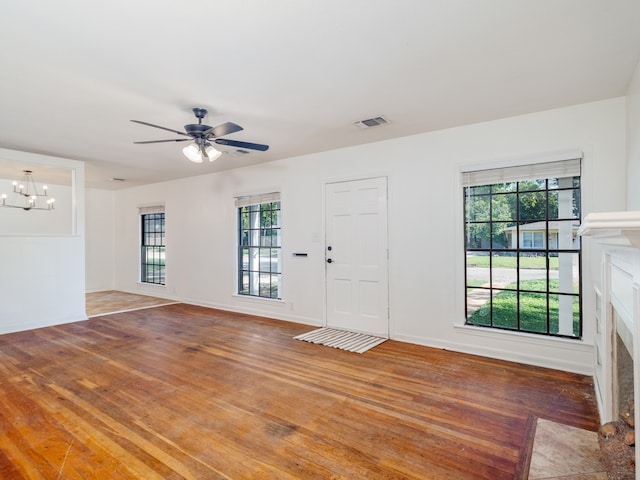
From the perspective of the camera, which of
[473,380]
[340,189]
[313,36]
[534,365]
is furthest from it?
[340,189]

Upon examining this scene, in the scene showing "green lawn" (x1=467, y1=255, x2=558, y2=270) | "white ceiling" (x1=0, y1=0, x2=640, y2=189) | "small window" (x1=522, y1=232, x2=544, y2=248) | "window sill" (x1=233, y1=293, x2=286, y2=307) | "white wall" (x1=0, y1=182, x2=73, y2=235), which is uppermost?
"white ceiling" (x1=0, y1=0, x2=640, y2=189)

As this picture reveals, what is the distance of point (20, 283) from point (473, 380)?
19.5ft

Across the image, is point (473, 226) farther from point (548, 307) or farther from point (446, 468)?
point (446, 468)

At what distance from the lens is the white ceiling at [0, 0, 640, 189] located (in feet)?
6.24

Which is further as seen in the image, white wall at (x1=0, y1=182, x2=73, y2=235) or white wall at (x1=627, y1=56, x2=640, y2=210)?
white wall at (x1=0, y1=182, x2=73, y2=235)

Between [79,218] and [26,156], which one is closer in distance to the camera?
[26,156]

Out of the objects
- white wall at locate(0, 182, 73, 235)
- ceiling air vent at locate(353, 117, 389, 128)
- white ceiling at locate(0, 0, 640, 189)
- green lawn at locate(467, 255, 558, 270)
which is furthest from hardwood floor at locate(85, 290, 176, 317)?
green lawn at locate(467, 255, 558, 270)

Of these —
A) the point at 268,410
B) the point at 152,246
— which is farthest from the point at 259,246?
the point at 268,410

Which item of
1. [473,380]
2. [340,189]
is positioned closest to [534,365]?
[473,380]

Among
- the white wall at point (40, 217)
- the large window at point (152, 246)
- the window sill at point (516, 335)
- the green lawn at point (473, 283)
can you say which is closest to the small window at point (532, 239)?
the green lawn at point (473, 283)

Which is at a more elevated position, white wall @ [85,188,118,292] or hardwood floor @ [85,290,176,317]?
white wall @ [85,188,118,292]

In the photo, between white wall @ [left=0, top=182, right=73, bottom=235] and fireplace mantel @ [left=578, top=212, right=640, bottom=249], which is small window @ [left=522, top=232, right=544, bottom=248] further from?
white wall @ [left=0, top=182, right=73, bottom=235]

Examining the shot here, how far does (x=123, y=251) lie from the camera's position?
26.9 feet

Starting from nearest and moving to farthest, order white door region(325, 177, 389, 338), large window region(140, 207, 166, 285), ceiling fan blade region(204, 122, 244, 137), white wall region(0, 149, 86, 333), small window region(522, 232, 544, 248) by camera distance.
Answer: ceiling fan blade region(204, 122, 244, 137), small window region(522, 232, 544, 248), white door region(325, 177, 389, 338), white wall region(0, 149, 86, 333), large window region(140, 207, 166, 285)
